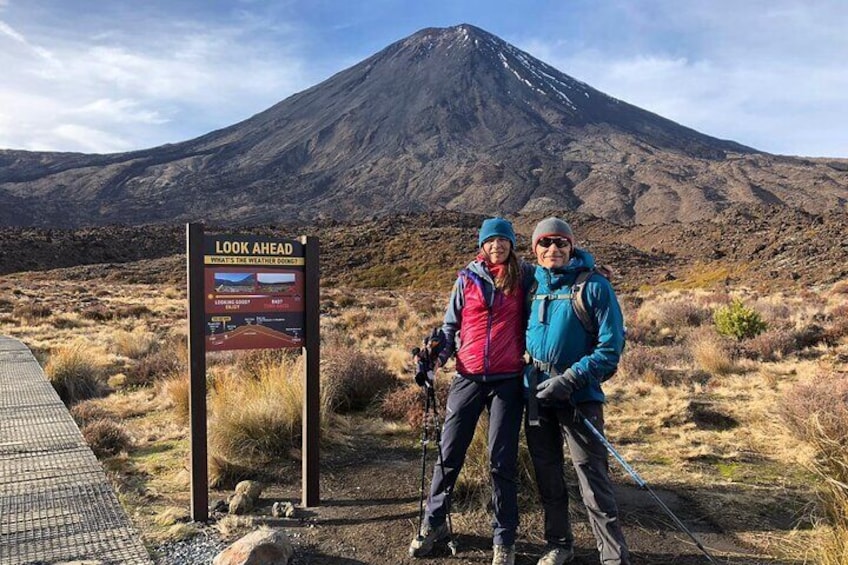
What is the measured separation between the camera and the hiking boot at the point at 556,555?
10.6 feet

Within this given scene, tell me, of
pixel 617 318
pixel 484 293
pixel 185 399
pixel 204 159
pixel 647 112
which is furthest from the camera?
pixel 647 112

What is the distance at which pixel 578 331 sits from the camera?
10.3ft

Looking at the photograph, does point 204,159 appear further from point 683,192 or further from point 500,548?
point 500,548

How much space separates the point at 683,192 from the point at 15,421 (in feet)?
315

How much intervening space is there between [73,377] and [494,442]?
6.92 meters

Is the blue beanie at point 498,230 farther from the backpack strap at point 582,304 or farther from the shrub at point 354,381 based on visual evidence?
the shrub at point 354,381

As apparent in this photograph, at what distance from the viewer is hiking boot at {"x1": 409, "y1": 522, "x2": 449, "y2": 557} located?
133 inches

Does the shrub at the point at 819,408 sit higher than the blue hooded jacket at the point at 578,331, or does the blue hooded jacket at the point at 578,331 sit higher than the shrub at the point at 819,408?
the blue hooded jacket at the point at 578,331

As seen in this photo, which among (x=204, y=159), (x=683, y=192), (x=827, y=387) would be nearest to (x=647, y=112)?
(x=683, y=192)

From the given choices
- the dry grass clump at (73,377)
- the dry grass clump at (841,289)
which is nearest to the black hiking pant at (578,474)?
the dry grass clump at (73,377)

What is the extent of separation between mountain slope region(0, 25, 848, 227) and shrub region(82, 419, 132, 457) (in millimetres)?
83227

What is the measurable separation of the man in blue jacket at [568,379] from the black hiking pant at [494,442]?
130 mm

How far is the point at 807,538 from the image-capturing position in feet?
11.7

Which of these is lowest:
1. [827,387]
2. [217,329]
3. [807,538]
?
[807,538]
